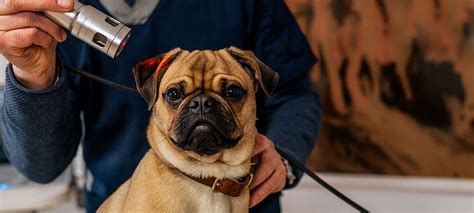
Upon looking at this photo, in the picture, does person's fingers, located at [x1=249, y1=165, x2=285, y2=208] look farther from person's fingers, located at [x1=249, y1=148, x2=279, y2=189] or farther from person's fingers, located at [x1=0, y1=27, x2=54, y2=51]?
person's fingers, located at [x1=0, y1=27, x2=54, y2=51]

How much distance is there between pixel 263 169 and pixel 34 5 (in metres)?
0.27

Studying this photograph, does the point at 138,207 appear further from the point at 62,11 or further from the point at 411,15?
the point at 411,15

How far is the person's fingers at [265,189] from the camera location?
0.60 meters

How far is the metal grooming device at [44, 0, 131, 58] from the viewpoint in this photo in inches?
18.3

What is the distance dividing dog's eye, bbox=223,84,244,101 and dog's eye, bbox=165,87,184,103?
0.04m

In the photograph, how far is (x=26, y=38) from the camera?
0.52m

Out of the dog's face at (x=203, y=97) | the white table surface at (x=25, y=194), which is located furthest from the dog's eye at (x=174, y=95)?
the white table surface at (x=25, y=194)

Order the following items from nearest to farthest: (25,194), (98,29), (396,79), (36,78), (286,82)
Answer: (98,29) < (36,78) < (286,82) < (25,194) < (396,79)

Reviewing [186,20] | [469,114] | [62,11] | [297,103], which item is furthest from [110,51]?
[469,114]

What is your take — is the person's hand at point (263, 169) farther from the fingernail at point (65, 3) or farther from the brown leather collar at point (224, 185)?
the fingernail at point (65, 3)

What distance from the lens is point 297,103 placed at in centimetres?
74

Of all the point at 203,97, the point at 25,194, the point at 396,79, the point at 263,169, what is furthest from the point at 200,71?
the point at 396,79

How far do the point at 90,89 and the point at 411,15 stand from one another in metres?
0.62

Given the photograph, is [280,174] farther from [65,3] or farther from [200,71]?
[65,3]
